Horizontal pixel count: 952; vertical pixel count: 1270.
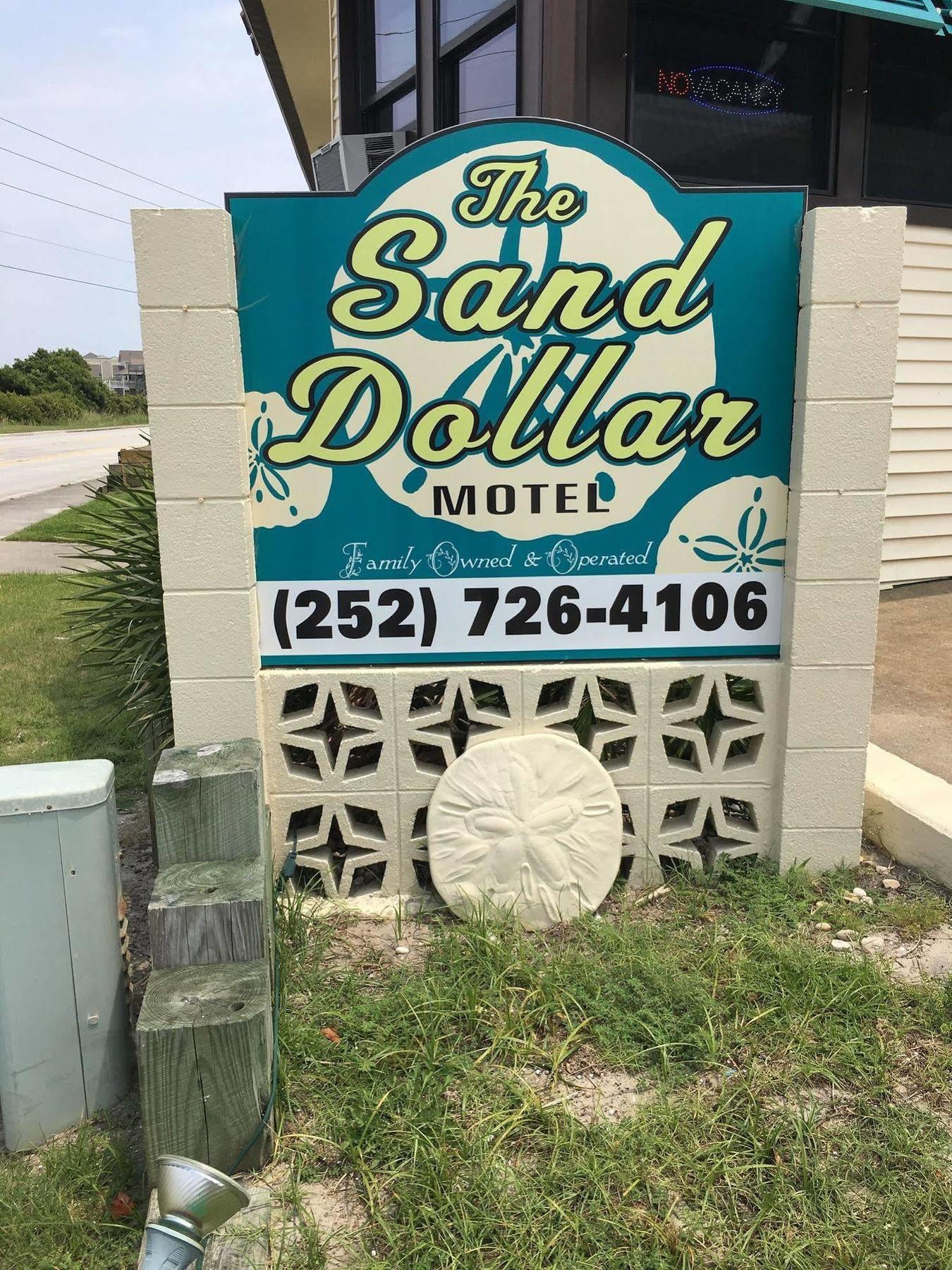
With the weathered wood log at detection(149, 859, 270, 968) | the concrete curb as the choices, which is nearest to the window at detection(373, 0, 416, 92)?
the concrete curb

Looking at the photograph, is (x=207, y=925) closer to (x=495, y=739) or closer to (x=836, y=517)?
(x=495, y=739)

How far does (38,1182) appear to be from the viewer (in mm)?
2459

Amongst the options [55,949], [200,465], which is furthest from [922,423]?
[55,949]

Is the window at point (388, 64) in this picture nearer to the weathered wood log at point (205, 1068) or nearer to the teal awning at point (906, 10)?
the teal awning at point (906, 10)

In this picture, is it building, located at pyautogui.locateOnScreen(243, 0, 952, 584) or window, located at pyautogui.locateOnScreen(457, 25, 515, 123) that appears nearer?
building, located at pyautogui.locateOnScreen(243, 0, 952, 584)

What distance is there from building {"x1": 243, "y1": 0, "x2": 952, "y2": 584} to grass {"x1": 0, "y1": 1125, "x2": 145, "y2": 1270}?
15.2 feet

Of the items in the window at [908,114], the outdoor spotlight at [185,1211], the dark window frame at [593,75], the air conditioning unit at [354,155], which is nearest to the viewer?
the outdoor spotlight at [185,1211]

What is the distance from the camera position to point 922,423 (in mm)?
7273

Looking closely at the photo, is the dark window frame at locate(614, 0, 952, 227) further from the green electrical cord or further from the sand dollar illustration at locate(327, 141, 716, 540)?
the green electrical cord

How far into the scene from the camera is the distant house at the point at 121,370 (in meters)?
97.1

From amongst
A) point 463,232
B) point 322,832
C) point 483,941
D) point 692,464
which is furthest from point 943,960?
point 463,232

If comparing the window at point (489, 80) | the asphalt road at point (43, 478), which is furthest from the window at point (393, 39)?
the asphalt road at point (43, 478)

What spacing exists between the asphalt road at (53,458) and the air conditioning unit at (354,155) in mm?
7186

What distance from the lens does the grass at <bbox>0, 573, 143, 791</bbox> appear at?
17.8ft
